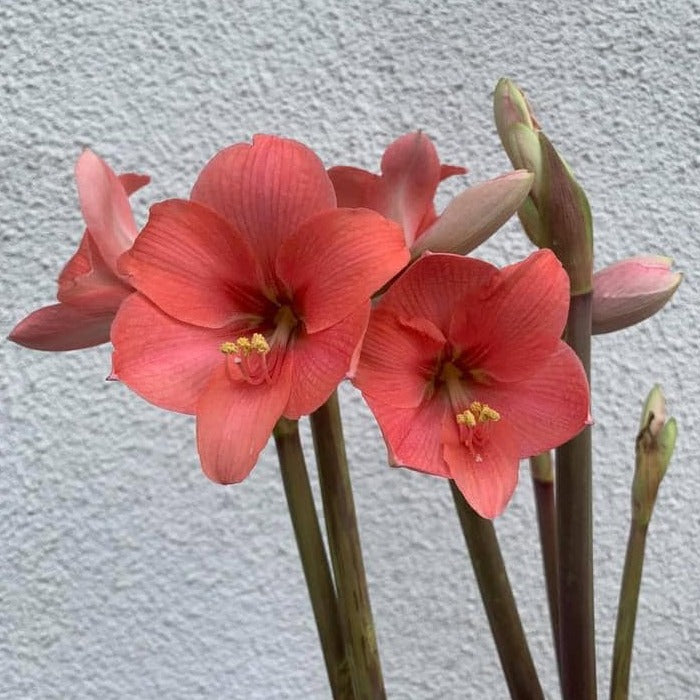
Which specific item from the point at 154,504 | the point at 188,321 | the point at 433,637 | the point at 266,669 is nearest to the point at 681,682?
the point at 433,637

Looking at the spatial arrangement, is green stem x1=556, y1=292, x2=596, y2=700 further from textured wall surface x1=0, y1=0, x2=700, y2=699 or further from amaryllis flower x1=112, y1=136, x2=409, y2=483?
textured wall surface x1=0, y1=0, x2=700, y2=699

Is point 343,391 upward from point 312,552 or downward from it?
upward

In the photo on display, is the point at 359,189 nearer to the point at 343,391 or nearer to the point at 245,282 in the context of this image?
the point at 245,282

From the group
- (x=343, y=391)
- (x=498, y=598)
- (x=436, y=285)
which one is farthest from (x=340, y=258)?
(x=343, y=391)

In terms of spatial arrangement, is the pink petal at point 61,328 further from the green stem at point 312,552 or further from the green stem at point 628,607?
the green stem at point 628,607

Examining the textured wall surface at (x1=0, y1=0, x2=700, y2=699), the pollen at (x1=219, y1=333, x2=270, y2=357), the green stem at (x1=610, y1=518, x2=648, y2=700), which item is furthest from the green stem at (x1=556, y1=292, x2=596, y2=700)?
the textured wall surface at (x1=0, y1=0, x2=700, y2=699)

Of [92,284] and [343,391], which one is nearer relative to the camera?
[92,284]
